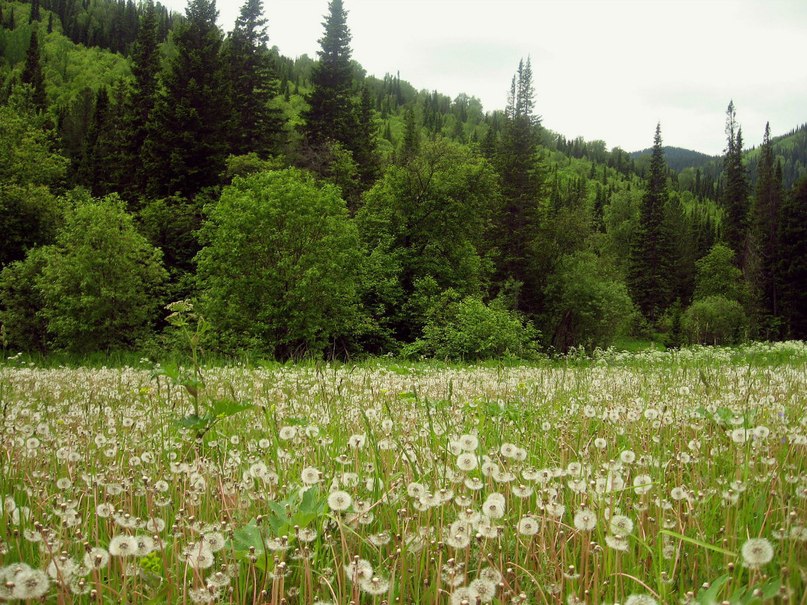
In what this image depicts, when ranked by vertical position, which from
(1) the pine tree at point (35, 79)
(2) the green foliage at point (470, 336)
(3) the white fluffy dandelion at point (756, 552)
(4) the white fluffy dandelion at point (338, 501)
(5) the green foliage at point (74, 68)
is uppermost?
(5) the green foliage at point (74, 68)

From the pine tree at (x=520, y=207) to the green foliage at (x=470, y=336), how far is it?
1750cm

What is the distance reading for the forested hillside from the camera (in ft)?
81.3

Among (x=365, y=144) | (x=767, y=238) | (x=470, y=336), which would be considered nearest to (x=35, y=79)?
(x=365, y=144)

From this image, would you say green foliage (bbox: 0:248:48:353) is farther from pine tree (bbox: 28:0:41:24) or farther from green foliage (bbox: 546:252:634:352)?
pine tree (bbox: 28:0:41:24)

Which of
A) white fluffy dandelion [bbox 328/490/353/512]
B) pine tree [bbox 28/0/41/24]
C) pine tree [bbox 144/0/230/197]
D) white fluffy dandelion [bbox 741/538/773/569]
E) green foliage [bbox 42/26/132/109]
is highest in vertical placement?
pine tree [bbox 28/0/41/24]

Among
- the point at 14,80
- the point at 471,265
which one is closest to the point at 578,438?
the point at 471,265

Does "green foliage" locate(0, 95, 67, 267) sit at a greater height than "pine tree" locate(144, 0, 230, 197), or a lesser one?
lesser

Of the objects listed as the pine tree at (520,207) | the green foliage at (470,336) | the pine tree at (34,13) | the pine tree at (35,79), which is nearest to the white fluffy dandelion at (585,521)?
the green foliage at (470,336)

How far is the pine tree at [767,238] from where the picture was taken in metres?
59.1

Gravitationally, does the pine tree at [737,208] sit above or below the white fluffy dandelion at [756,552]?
above

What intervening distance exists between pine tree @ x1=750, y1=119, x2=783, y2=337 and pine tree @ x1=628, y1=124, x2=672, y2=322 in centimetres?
1122

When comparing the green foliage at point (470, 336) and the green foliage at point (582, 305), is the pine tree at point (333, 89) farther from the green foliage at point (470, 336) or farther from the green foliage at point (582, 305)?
the green foliage at point (470, 336)

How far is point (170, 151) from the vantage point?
142 ft

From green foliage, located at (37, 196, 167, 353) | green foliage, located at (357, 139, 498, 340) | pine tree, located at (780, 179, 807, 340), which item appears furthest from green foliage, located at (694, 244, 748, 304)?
green foliage, located at (37, 196, 167, 353)
